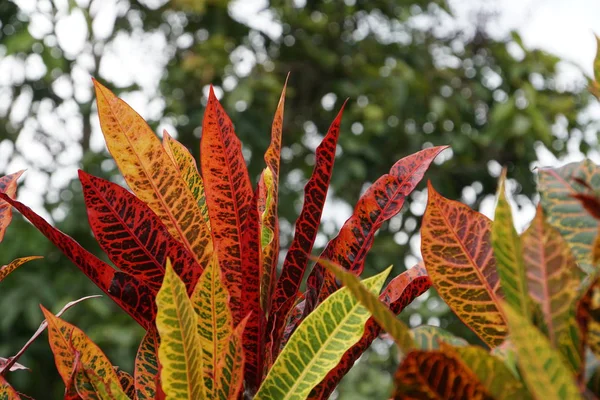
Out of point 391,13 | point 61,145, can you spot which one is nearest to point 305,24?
point 391,13

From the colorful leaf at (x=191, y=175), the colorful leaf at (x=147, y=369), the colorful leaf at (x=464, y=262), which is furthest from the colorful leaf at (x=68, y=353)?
the colorful leaf at (x=464, y=262)

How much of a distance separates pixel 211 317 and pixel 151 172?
115 mm

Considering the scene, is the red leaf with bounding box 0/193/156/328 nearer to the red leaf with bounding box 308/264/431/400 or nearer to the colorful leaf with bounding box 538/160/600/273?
the red leaf with bounding box 308/264/431/400

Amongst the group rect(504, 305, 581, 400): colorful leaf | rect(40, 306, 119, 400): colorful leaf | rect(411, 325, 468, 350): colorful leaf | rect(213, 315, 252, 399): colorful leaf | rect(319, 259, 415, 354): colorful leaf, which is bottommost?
rect(40, 306, 119, 400): colorful leaf

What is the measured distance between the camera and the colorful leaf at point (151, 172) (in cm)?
45

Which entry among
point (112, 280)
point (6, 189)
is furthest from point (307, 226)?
point (6, 189)

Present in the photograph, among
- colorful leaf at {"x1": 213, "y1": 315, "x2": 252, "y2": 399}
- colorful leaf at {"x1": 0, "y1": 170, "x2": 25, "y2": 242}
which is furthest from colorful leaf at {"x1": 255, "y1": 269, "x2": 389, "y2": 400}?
colorful leaf at {"x1": 0, "y1": 170, "x2": 25, "y2": 242}

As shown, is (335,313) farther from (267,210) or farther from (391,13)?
(391,13)

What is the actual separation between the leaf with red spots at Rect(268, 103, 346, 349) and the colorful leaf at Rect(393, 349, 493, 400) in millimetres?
187

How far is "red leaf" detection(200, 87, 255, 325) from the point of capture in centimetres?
45

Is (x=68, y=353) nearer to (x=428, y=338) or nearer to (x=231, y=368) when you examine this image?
(x=231, y=368)

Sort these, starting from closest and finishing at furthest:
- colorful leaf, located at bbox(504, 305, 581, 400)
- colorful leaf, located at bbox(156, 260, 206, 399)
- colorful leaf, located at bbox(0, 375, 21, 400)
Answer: colorful leaf, located at bbox(504, 305, 581, 400) → colorful leaf, located at bbox(156, 260, 206, 399) → colorful leaf, located at bbox(0, 375, 21, 400)

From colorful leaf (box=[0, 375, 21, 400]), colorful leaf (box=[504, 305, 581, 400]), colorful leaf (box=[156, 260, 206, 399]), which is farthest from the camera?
colorful leaf (box=[0, 375, 21, 400])

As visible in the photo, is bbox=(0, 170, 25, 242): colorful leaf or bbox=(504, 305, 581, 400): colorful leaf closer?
bbox=(504, 305, 581, 400): colorful leaf
